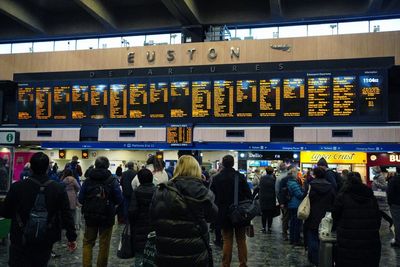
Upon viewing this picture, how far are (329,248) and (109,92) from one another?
9887 mm

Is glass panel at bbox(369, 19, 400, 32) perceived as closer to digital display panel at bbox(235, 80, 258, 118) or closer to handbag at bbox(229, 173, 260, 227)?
digital display panel at bbox(235, 80, 258, 118)

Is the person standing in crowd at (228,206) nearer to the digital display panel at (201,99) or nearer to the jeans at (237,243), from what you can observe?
the jeans at (237,243)

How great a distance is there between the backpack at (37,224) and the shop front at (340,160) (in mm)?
12181

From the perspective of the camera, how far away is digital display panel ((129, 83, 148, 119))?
1285 centimetres

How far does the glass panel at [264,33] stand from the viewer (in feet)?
50.9

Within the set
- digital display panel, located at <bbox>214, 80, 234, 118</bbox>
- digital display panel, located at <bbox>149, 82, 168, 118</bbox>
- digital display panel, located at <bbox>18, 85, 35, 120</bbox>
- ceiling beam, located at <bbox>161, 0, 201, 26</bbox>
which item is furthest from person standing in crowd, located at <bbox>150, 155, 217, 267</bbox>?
digital display panel, located at <bbox>18, 85, 35, 120</bbox>

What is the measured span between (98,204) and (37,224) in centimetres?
168

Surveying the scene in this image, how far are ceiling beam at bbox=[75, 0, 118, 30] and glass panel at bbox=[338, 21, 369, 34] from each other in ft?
27.8

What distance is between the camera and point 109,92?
43.4ft

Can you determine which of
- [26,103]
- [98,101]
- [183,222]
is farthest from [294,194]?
[26,103]

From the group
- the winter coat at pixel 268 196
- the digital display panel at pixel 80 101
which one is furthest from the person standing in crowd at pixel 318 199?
the digital display panel at pixel 80 101

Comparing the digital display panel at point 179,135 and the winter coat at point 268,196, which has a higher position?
the digital display panel at point 179,135

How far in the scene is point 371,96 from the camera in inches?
438

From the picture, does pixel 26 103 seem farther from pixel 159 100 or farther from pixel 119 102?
pixel 159 100
